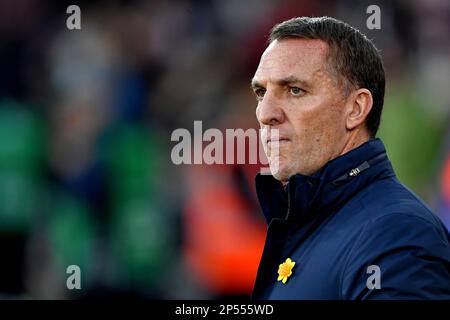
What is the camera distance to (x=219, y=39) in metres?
4.72

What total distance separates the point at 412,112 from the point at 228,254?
1.33 metres

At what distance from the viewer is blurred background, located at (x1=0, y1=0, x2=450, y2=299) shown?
4.27 metres

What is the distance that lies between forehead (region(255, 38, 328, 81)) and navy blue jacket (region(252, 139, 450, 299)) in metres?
0.25

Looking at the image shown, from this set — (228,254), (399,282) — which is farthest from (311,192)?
(228,254)

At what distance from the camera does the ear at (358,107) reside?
2096 mm

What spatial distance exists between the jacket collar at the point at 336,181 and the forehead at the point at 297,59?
0.25 meters

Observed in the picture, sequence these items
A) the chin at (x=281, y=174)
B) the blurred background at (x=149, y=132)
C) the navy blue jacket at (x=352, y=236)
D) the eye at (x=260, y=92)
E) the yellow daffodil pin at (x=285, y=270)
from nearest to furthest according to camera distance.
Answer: the navy blue jacket at (x=352, y=236) → the yellow daffodil pin at (x=285, y=270) → the chin at (x=281, y=174) → the eye at (x=260, y=92) → the blurred background at (x=149, y=132)

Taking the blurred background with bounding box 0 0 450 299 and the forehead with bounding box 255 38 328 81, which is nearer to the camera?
the forehead with bounding box 255 38 328 81

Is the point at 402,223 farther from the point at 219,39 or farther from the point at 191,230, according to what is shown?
the point at 219,39

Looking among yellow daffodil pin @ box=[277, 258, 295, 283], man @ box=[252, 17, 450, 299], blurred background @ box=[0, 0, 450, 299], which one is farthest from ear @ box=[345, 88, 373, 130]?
blurred background @ box=[0, 0, 450, 299]

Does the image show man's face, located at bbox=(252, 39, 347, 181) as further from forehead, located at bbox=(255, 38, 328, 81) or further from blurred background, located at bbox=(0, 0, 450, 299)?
blurred background, located at bbox=(0, 0, 450, 299)

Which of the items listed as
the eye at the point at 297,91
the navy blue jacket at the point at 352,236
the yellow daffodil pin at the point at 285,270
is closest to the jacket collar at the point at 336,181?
the navy blue jacket at the point at 352,236

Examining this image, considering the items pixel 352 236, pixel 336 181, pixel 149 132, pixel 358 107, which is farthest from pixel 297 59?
pixel 149 132

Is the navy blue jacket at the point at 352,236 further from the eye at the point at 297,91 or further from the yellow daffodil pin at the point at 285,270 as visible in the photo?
the eye at the point at 297,91
